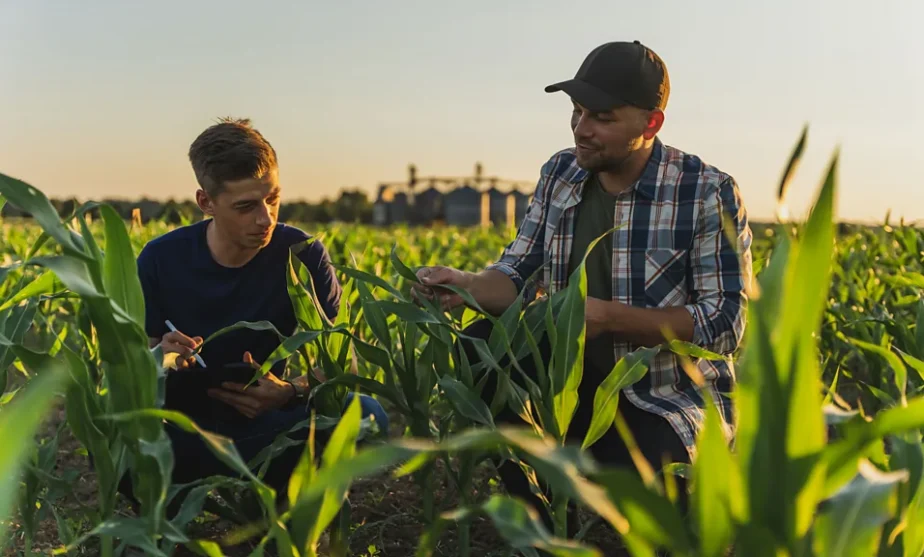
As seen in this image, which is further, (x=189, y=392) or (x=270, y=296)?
(x=270, y=296)

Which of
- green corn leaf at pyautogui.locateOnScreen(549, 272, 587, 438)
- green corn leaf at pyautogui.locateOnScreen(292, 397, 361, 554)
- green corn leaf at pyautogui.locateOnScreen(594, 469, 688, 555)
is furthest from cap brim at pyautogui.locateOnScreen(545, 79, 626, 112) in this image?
green corn leaf at pyautogui.locateOnScreen(594, 469, 688, 555)

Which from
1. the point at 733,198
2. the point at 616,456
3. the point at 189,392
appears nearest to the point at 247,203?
the point at 189,392

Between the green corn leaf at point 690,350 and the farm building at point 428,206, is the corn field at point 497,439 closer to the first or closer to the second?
the green corn leaf at point 690,350

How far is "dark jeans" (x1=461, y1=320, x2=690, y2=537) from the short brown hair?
61cm

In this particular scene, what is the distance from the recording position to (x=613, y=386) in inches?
60.8

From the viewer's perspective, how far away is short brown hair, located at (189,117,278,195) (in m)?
2.05

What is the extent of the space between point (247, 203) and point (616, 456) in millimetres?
993

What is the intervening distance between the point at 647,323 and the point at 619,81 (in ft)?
1.85

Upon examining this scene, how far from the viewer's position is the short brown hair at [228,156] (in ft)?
6.74

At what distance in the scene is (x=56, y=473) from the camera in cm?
294

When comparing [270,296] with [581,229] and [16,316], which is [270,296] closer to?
[16,316]

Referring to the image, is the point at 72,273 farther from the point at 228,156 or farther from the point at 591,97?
the point at 591,97

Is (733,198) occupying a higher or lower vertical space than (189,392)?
higher

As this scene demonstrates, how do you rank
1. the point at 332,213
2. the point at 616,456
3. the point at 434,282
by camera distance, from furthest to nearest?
the point at 332,213 → the point at 616,456 → the point at 434,282
